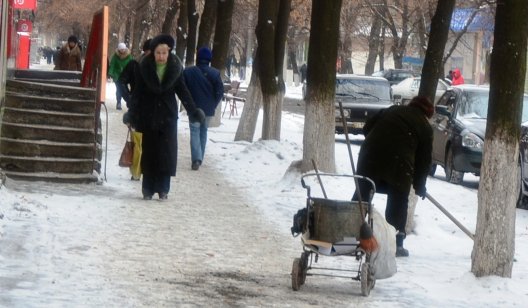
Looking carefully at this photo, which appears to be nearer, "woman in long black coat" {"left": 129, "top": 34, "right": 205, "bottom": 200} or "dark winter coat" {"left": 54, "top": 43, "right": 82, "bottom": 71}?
"woman in long black coat" {"left": 129, "top": 34, "right": 205, "bottom": 200}

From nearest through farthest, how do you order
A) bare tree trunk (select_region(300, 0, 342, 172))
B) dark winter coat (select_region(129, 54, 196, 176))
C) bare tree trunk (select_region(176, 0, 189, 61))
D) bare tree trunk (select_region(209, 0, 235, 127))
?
1. dark winter coat (select_region(129, 54, 196, 176))
2. bare tree trunk (select_region(300, 0, 342, 172))
3. bare tree trunk (select_region(209, 0, 235, 127))
4. bare tree trunk (select_region(176, 0, 189, 61))

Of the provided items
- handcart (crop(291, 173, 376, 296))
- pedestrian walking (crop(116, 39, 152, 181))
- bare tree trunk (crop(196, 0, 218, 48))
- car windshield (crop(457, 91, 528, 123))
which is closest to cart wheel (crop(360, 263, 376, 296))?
handcart (crop(291, 173, 376, 296))

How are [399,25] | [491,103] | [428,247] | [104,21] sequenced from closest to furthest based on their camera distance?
[491,103], [428,247], [104,21], [399,25]

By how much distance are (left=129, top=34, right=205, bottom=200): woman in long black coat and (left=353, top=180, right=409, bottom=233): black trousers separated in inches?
125

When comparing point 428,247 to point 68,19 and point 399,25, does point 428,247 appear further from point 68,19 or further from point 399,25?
point 68,19

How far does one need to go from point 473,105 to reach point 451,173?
1298 millimetres

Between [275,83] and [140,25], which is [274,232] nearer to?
[275,83]

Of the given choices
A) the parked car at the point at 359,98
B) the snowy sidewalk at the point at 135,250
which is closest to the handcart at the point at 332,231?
the snowy sidewalk at the point at 135,250

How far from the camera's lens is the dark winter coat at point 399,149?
1034cm

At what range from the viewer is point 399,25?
61.1 meters

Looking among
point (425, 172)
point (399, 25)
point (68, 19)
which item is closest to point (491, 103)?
point (425, 172)

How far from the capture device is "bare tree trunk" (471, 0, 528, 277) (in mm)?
9336

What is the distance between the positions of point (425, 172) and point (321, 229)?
2.06 m

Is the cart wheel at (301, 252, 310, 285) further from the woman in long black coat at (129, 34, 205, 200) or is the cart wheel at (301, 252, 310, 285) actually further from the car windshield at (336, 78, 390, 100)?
the car windshield at (336, 78, 390, 100)
